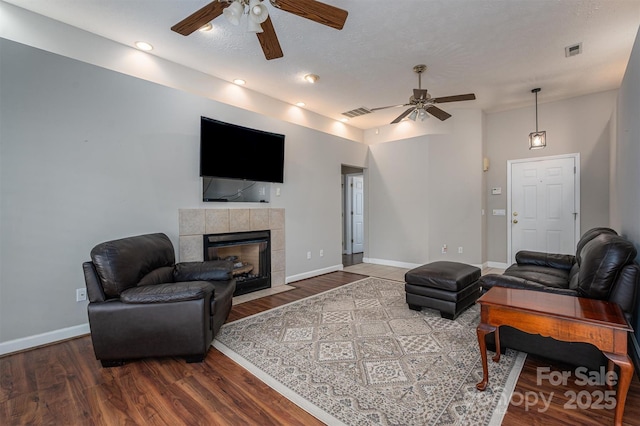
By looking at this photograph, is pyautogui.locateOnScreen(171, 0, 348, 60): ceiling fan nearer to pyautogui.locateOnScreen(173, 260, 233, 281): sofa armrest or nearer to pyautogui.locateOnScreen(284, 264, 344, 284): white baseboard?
pyautogui.locateOnScreen(173, 260, 233, 281): sofa armrest

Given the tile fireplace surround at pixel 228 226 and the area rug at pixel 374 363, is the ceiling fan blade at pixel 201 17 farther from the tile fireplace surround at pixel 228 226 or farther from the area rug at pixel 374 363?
the area rug at pixel 374 363

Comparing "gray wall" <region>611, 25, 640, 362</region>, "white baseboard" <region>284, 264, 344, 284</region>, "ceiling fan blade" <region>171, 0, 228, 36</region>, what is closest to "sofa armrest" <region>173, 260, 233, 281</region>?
"white baseboard" <region>284, 264, 344, 284</region>

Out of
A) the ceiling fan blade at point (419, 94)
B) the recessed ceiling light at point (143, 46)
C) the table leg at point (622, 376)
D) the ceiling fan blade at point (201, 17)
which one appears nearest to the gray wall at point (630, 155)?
the table leg at point (622, 376)

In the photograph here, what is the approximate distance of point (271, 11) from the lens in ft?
8.80

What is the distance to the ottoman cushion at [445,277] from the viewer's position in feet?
9.87

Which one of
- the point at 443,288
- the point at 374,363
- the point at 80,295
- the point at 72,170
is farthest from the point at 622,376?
the point at 72,170

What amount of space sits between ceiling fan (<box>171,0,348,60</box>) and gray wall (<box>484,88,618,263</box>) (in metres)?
4.61

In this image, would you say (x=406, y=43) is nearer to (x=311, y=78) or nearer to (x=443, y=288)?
(x=311, y=78)

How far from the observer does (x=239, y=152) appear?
12.9ft

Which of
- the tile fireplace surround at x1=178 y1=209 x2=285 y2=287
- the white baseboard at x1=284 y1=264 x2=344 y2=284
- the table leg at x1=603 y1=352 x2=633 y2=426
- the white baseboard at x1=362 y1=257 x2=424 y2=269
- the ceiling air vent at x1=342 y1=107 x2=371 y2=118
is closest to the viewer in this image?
the table leg at x1=603 y1=352 x2=633 y2=426

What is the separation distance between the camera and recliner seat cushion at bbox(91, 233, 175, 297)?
2.19 m

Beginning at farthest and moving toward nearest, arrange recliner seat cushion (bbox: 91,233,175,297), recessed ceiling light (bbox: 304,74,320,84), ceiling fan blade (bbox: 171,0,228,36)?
1. recessed ceiling light (bbox: 304,74,320,84)
2. recliner seat cushion (bbox: 91,233,175,297)
3. ceiling fan blade (bbox: 171,0,228,36)

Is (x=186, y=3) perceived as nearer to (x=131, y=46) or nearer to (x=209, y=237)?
(x=131, y=46)

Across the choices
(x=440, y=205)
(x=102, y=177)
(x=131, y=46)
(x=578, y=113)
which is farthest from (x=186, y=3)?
(x=578, y=113)
